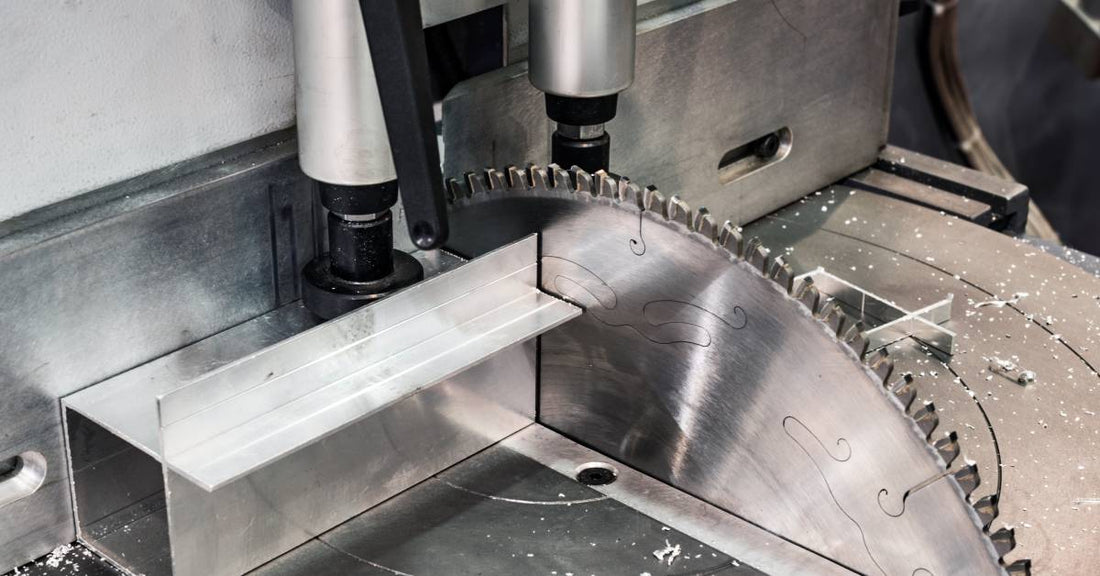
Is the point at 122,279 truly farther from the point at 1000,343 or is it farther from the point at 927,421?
the point at 1000,343

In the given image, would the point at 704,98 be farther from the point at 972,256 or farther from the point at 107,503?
the point at 107,503

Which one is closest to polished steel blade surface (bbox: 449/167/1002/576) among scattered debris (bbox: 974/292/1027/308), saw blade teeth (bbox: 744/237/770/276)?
saw blade teeth (bbox: 744/237/770/276)

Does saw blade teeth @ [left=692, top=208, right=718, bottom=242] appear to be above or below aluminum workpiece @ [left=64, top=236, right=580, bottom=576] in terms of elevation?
above

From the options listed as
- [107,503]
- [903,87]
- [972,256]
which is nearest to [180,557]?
[107,503]

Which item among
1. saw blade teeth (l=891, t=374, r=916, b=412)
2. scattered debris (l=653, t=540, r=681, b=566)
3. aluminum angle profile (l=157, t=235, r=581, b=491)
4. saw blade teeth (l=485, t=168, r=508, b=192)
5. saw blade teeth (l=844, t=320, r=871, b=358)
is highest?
saw blade teeth (l=485, t=168, r=508, b=192)

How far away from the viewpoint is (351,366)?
80 centimetres

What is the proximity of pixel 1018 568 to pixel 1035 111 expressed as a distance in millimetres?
1635

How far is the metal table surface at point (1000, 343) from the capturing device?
86 cm

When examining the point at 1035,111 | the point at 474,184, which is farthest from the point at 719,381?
the point at 1035,111

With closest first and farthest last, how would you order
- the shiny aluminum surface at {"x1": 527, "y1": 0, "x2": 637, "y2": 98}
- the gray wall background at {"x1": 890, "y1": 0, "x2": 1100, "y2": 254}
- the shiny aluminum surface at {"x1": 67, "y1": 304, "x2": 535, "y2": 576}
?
1. the shiny aluminum surface at {"x1": 67, "y1": 304, "x2": 535, "y2": 576}
2. the shiny aluminum surface at {"x1": 527, "y1": 0, "x2": 637, "y2": 98}
3. the gray wall background at {"x1": 890, "y1": 0, "x2": 1100, "y2": 254}

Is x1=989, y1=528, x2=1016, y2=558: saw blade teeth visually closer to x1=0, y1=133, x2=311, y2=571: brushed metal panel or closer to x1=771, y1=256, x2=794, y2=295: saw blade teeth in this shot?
x1=771, y1=256, x2=794, y2=295: saw blade teeth

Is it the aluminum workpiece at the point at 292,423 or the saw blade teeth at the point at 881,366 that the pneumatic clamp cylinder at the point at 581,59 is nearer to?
the aluminum workpiece at the point at 292,423

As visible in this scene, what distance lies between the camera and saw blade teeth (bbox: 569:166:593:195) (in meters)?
0.84

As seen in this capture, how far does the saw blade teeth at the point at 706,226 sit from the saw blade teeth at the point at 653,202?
0.02m
